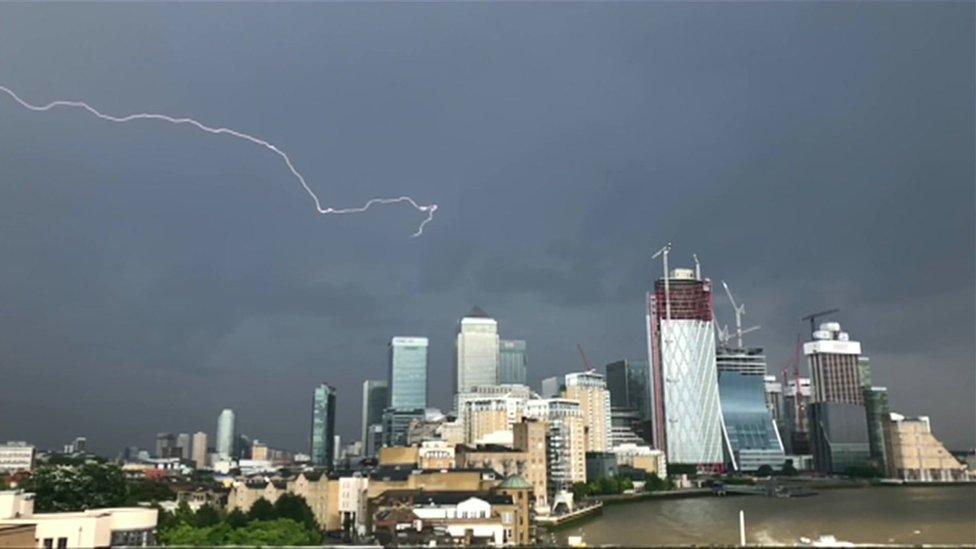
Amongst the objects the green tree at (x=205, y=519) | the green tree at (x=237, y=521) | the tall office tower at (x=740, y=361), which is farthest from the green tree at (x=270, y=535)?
the tall office tower at (x=740, y=361)

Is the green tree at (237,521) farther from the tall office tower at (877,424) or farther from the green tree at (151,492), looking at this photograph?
the tall office tower at (877,424)

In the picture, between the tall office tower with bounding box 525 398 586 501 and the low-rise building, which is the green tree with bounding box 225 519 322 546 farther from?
the low-rise building

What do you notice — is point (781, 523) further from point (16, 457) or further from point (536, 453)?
point (16, 457)

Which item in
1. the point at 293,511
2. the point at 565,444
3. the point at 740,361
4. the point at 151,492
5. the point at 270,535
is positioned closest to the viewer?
the point at 270,535

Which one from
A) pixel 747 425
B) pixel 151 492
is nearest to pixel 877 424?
pixel 747 425

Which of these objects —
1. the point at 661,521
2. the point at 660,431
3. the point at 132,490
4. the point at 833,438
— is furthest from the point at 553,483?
the point at 833,438

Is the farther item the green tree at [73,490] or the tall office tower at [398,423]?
the tall office tower at [398,423]

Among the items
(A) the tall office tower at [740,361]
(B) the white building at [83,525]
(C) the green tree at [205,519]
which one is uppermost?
(A) the tall office tower at [740,361]
